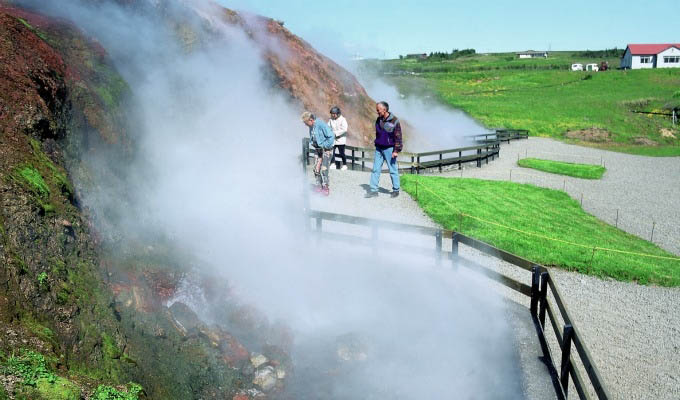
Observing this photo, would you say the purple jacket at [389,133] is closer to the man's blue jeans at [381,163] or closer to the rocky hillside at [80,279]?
the man's blue jeans at [381,163]

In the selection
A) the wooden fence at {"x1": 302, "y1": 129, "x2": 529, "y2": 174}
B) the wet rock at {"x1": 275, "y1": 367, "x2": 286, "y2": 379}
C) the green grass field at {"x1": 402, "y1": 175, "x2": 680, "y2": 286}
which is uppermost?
the wooden fence at {"x1": 302, "y1": 129, "x2": 529, "y2": 174}

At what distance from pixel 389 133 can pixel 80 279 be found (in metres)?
8.79

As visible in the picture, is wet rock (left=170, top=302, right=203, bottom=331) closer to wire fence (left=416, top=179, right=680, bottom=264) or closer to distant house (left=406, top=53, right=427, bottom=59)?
wire fence (left=416, top=179, right=680, bottom=264)

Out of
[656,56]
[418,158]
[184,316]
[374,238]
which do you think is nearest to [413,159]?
[418,158]

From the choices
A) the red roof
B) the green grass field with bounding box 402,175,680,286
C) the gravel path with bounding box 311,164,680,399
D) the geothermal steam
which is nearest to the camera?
the gravel path with bounding box 311,164,680,399

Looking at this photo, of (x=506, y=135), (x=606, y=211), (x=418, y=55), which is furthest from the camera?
(x=418, y=55)

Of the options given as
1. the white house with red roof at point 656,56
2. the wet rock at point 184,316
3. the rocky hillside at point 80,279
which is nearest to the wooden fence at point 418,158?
the rocky hillside at point 80,279

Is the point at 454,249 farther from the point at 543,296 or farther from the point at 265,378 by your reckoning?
the point at 265,378

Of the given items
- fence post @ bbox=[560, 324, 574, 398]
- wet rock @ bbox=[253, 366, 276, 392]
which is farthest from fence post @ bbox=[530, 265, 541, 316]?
wet rock @ bbox=[253, 366, 276, 392]

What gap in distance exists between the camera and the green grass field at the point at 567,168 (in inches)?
966

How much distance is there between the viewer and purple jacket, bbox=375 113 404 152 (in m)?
14.3

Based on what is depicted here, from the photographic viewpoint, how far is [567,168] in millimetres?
25656

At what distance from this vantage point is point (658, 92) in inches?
2490

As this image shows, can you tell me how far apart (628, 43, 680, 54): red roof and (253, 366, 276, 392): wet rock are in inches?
4230
